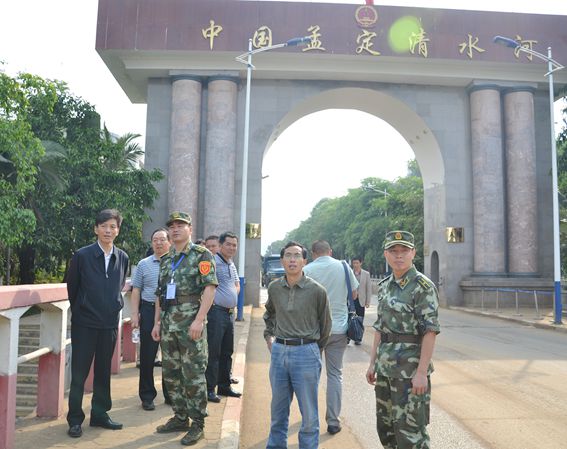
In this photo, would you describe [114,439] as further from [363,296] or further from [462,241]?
[462,241]

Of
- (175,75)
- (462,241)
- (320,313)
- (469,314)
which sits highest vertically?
(175,75)

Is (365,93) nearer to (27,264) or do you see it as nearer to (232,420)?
(27,264)

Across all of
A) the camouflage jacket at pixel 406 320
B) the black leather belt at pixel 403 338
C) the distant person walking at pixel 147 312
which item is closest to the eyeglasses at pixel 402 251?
Answer: the camouflage jacket at pixel 406 320

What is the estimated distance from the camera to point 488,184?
20453 mm

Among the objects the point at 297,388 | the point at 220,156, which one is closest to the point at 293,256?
the point at 297,388

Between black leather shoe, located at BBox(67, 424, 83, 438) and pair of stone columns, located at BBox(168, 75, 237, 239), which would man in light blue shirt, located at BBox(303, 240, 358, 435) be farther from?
Answer: pair of stone columns, located at BBox(168, 75, 237, 239)

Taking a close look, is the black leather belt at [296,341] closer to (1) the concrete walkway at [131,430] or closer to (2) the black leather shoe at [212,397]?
(1) the concrete walkway at [131,430]

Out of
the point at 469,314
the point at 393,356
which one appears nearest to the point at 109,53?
the point at 469,314

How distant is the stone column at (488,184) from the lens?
20312 millimetres

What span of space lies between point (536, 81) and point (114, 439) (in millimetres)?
21196

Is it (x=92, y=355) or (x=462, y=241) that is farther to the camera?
(x=462, y=241)

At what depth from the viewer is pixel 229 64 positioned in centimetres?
2045

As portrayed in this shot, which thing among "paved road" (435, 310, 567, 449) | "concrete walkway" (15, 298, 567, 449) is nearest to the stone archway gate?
"paved road" (435, 310, 567, 449)

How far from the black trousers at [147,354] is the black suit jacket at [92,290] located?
2.89 feet
